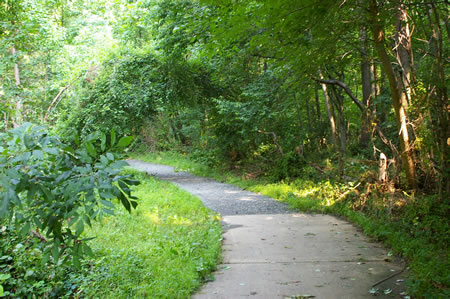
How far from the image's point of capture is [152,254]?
534 centimetres

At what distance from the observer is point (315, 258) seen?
5.44 meters

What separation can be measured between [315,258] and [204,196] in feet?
22.5

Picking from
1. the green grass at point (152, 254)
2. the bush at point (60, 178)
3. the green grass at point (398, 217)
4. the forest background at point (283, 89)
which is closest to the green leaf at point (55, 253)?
the bush at point (60, 178)

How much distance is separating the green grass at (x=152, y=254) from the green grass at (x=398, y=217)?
2.56 metres

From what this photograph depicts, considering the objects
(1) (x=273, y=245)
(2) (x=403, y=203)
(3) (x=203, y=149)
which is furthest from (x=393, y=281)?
(3) (x=203, y=149)

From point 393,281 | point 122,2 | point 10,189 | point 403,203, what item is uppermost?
point 122,2

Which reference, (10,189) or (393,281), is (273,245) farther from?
(10,189)

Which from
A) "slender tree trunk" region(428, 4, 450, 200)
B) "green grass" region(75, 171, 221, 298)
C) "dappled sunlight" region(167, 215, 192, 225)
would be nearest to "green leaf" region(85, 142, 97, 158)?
"green grass" region(75, 171, 221, 298)

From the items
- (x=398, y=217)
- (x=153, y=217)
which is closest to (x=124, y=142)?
(x=153, y=217)

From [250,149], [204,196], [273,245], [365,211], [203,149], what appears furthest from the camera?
[203,149]

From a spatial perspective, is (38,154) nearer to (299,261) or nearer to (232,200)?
(299,261)

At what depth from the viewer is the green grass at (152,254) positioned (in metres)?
4.23

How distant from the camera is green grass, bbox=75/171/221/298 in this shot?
423 centimetres

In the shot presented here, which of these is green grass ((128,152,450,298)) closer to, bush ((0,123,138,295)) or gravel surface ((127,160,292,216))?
gravel surface ((127,160,292,216))
